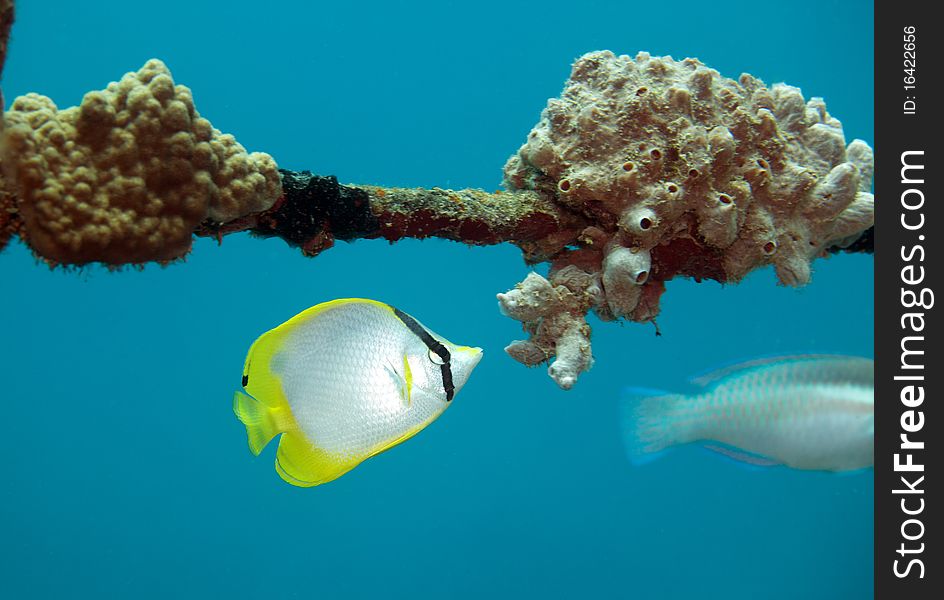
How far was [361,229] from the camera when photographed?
2.46 metres

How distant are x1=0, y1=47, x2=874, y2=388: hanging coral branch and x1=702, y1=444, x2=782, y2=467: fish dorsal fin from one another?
592 millimetres

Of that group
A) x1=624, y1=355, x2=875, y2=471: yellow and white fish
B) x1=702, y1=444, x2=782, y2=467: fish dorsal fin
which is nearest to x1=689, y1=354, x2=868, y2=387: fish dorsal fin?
x1=624, y1=355, x2=875, y2=471: yellow and white fish

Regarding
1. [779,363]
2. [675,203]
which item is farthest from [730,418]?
[675,203]

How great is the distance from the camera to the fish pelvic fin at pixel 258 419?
5.91 ft

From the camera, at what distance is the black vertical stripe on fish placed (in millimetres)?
1852

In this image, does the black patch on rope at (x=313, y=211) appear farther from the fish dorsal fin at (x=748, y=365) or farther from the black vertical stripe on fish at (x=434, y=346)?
the fish dorsal fin at (x=748, y=365)

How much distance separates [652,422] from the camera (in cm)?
218

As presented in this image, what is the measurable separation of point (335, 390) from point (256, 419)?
0.24 m

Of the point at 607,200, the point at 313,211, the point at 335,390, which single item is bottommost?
the point at 335,390

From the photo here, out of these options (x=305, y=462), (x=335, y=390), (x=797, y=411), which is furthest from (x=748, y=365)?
(x=305, y=462)

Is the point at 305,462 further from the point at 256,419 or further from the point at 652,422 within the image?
the point at 652,422

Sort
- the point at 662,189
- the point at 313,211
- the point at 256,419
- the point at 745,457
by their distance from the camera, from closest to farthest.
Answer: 1. the point at 256,419
2. the point at 745,457
3. the point at 313,211
4. the point at 662,189
